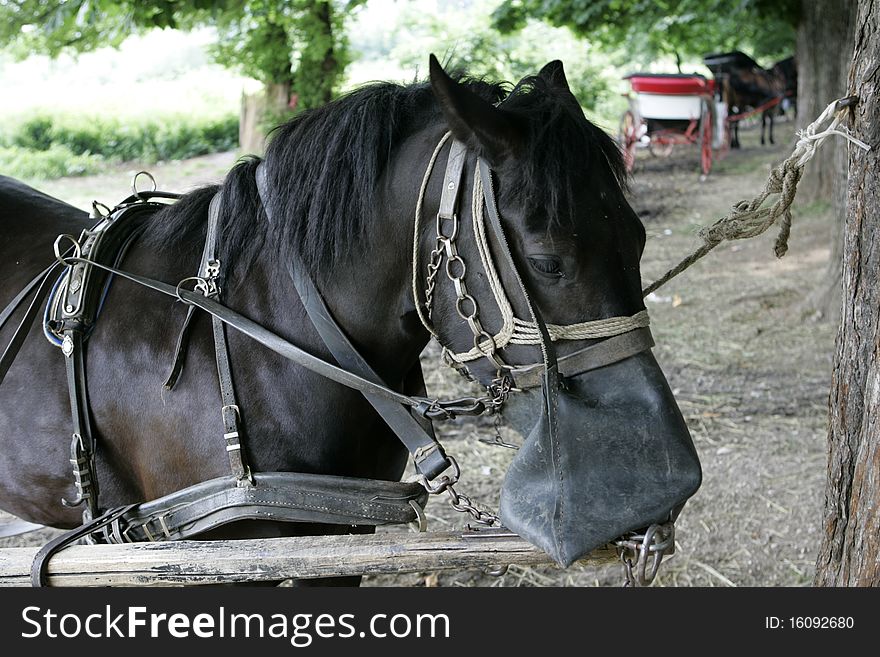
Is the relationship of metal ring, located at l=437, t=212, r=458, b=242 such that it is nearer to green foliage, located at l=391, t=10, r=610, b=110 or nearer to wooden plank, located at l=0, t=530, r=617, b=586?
wooden plank, located at l=0, t=530, r=617, b=586

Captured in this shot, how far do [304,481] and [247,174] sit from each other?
803 millimetres

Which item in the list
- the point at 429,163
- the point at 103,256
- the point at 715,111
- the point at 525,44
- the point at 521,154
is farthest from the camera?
the point at 525,44

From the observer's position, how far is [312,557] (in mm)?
1709

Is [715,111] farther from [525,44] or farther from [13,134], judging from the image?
[13,134]

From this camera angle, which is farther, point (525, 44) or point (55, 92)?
point (55, 92)

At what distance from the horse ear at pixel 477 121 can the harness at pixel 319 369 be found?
60 millimetres

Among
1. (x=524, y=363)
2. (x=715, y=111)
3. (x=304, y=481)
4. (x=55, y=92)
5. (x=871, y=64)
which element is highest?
(x=55, y=92)

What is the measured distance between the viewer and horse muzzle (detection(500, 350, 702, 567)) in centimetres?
160

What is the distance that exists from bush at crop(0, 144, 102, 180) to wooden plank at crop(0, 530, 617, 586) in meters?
13.9

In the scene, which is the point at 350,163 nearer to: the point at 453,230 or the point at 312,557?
the point at 453,230

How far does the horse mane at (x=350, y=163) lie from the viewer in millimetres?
1667

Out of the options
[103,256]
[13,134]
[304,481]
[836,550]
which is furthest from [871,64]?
[13,134]
